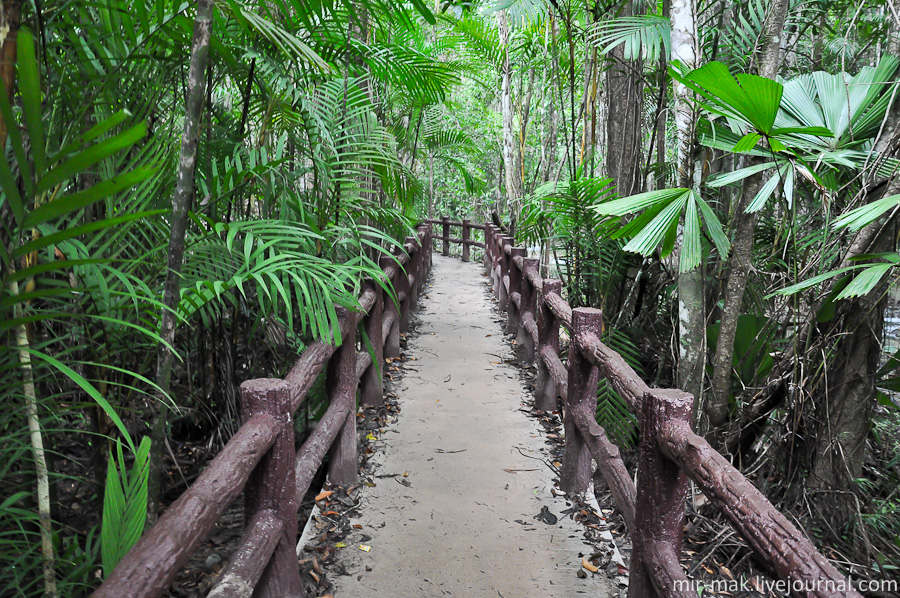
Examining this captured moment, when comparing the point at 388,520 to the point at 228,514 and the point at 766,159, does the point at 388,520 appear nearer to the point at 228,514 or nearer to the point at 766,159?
the point at 228,514

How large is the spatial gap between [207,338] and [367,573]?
1.35 m

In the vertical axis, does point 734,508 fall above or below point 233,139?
below

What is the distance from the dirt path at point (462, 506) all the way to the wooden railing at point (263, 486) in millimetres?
295

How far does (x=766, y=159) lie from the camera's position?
2662 millimetres

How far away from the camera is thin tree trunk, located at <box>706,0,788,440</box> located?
2547mm

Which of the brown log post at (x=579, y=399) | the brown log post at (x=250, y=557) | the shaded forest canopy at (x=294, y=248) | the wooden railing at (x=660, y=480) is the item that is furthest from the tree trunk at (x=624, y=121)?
the brown log post at (x=250, y=557)

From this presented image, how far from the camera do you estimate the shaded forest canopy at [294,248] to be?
4.80 ft

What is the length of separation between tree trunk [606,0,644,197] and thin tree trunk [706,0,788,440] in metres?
1.47

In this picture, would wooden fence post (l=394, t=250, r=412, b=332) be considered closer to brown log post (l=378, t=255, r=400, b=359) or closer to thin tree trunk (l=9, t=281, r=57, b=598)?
brown log post (l=378, t=255, r=400, b=359)

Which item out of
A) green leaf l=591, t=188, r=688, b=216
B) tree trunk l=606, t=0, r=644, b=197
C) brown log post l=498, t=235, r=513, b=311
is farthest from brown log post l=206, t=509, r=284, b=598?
brown log post l=498, t=235, r=513, b=311

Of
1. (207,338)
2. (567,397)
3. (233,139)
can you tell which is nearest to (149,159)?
(233,139)

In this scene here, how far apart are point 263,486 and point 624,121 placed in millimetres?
3804

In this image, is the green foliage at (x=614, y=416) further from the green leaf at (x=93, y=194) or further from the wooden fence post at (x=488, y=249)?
the wooden fence post at (x=488, y=249)

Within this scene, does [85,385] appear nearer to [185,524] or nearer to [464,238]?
[185,524]
